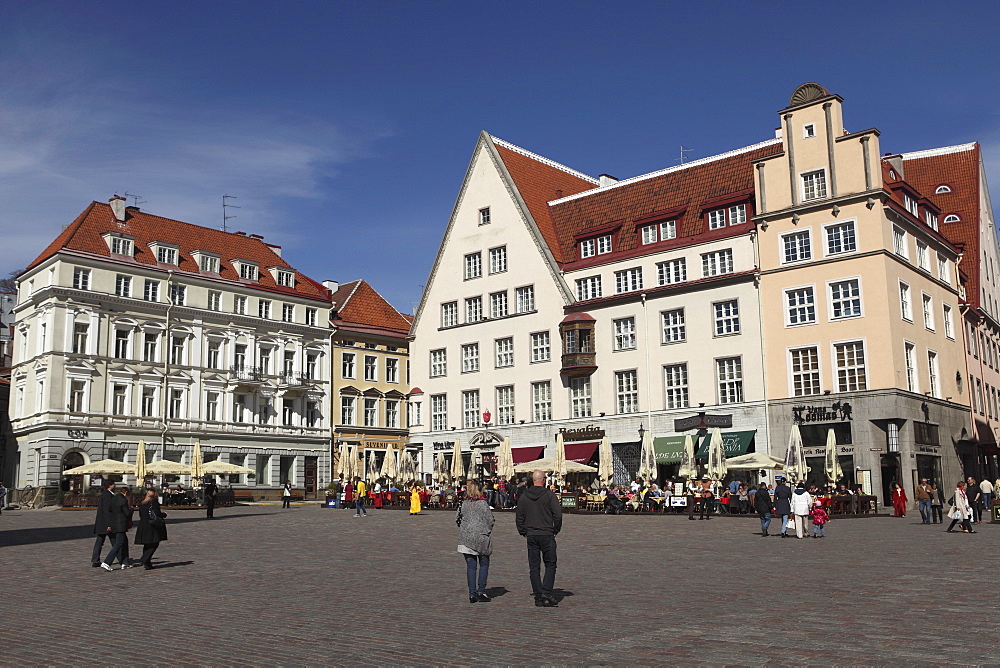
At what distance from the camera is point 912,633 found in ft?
32.9

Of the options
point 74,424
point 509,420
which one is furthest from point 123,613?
point 74,424

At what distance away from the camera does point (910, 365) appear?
155 ft

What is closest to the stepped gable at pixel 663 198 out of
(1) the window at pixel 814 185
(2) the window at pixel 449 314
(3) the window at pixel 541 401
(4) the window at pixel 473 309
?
(1) the window at pixel 814 185

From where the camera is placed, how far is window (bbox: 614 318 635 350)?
2153 inches

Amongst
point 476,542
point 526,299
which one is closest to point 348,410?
point 526,299

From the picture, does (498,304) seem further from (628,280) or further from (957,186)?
(957,186)

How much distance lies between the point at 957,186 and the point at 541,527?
56.6 metres

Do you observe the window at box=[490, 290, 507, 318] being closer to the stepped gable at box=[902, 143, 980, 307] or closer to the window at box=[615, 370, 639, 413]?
the window at box=[615, 370, 639, 413]

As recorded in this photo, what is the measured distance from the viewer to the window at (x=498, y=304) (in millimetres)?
60906

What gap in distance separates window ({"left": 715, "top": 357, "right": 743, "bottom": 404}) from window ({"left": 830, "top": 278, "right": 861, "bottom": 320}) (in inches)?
217

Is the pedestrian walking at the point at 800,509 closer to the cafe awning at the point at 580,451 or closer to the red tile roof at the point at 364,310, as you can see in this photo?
the cafe awning at the point at 580,451

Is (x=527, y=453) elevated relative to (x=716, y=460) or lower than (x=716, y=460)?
elevated

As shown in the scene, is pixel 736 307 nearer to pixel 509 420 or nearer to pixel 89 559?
pixel 509 420

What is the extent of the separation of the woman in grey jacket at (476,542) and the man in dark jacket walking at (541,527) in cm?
50
